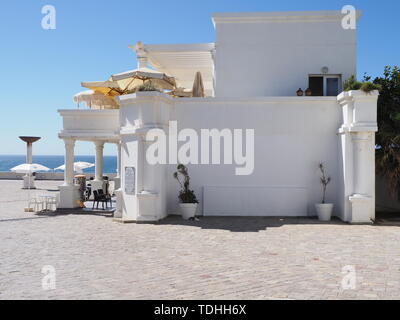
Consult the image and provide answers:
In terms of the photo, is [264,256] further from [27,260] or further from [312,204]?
[312,204]

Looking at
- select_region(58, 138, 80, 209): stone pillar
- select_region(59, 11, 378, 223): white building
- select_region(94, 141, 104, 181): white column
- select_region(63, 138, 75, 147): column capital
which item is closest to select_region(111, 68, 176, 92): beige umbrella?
select_region(59, 11, 378, 223): white building

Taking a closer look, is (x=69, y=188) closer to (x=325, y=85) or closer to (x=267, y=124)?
(x=267, y=124)

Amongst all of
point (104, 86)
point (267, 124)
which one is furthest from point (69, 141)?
point (267, 124)

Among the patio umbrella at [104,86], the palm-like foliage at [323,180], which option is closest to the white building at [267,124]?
the palm-like foliage at [323,180]

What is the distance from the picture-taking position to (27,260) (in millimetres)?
8172

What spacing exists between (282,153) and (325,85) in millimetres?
4271

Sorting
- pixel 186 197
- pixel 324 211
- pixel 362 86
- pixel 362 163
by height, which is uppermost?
pixel 362 86

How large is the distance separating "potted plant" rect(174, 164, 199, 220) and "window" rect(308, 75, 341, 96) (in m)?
6.69

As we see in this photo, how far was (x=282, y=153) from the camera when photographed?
14375mm

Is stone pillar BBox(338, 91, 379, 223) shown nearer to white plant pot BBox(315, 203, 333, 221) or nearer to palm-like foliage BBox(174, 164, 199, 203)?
white plant pot BBox(315, 203, 333, 221)

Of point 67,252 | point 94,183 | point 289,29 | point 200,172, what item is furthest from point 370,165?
point 94,183

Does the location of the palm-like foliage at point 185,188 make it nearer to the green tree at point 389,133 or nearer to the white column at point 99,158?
the green tree at point 389,133

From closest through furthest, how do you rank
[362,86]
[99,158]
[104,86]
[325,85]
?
[362,86]
[104,86]
[325,85]
[99,158]

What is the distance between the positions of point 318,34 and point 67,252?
13.3m
